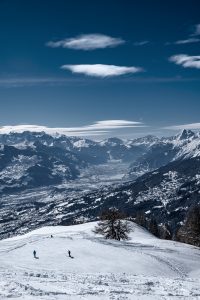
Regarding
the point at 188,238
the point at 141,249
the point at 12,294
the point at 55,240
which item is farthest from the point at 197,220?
the point at 12,294

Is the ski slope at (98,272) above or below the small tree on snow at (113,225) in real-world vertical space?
above

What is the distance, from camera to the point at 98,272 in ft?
163

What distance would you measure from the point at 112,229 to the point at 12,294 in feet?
223

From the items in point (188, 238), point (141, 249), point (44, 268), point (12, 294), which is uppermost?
point (12, 294)

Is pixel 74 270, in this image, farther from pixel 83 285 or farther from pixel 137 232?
pixel 137 232

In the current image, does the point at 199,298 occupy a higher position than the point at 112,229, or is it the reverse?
the point at 199,298

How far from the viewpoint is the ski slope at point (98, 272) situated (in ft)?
110

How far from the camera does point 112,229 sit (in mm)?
97062

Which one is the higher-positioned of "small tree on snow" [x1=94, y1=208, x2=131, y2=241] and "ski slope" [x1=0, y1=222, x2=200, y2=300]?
"ski slope" [x1=0, y1=222, x2=200, y2=300]

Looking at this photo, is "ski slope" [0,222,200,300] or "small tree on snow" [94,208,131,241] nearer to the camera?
"ski slope" [0,222,200,300]

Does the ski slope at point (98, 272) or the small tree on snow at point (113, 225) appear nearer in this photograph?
the ski slope at point (98, 272)

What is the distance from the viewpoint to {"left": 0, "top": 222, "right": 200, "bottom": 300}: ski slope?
33.4 m

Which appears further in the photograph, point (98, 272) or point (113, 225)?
point (113, 225)

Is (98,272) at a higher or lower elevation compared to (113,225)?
higher
